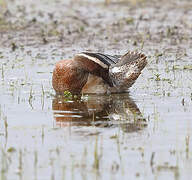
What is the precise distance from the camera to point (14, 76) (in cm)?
1090

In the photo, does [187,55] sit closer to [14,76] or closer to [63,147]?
[14,76]

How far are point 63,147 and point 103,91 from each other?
319 centimetres

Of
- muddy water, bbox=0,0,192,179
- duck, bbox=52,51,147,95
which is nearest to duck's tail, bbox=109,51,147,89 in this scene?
duck, bbox=52,51,147,95

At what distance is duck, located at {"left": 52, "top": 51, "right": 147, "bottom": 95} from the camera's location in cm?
950

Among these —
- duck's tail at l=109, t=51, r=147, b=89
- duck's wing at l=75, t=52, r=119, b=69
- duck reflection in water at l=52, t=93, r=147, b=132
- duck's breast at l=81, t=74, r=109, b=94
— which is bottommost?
duck reflection in water at l=52, t=93, r=147, b=132

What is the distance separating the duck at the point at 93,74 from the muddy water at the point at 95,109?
0.17 metres

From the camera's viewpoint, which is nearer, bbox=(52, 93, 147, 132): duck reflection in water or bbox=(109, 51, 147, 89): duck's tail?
bbox=(52, 93, 147, 132): duck reflection in water

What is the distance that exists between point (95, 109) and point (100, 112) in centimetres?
22

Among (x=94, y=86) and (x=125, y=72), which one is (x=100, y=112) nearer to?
(x=94, y=86)

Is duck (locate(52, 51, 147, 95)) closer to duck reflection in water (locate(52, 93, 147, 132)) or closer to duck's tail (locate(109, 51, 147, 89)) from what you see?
duck's tail (locate(109, 51, 147, 89))

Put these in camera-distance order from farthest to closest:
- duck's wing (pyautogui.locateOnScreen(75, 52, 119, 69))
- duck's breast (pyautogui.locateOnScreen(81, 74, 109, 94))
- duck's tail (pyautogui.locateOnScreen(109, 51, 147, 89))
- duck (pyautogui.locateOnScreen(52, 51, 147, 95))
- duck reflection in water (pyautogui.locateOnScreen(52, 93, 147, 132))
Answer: duck's tail (pyautogui.locateOnScreen(109, 51, 147, 89)) < duck's breast (pyautogui.locateOnScreen(81, 74, 109, 94)) < duck (pyautogui.locateOnScreen(52, 51, 147, 95)) < duck's wing (pyautogui.locateOnScreen(75, 52, 119, 69)) < duck reflection in water (pyautogui.locateOnScreen(52, 93, 147, 132))

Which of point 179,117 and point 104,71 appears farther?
point 104,71

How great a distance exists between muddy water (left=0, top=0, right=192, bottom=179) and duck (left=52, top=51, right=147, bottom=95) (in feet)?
0.54

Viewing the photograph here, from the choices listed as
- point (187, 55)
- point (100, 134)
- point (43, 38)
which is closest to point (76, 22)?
point (43, 38)
